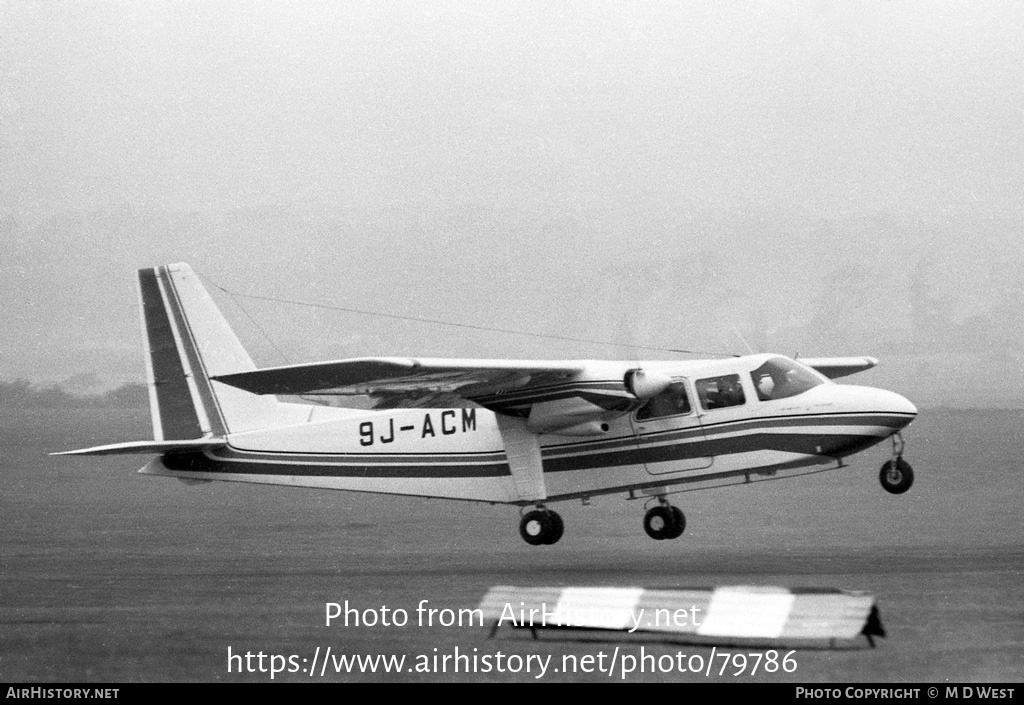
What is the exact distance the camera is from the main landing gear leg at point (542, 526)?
72.8ft

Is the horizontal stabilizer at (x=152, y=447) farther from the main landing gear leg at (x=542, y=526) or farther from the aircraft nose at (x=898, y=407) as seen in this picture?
the aircraft nose at (x=898, y=407)

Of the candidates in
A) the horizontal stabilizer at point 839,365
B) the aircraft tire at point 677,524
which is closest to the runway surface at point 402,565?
the aircraft tire at point 677,524

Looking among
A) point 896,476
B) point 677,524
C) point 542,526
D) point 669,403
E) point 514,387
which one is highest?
point 514,387

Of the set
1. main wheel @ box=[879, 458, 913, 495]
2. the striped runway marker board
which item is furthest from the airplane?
the striped runway marker board

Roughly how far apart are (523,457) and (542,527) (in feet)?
4.41

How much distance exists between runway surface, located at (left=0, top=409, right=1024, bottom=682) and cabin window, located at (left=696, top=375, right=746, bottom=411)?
9.32ft

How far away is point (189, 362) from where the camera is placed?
2469 cm

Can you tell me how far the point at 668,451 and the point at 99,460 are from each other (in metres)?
21.9

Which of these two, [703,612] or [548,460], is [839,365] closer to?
[548,460]

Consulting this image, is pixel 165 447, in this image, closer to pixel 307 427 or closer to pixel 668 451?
pixel 307 427

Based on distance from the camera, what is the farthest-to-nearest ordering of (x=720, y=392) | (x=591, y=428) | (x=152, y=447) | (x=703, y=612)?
(x=152, y=447) → (x=591, y=428) → (x=720, y=392) → (x=703, y=612)

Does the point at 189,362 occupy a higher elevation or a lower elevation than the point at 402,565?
higher

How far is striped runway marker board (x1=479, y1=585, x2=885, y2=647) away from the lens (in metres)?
14.6

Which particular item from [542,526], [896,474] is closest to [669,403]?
[542,526]
